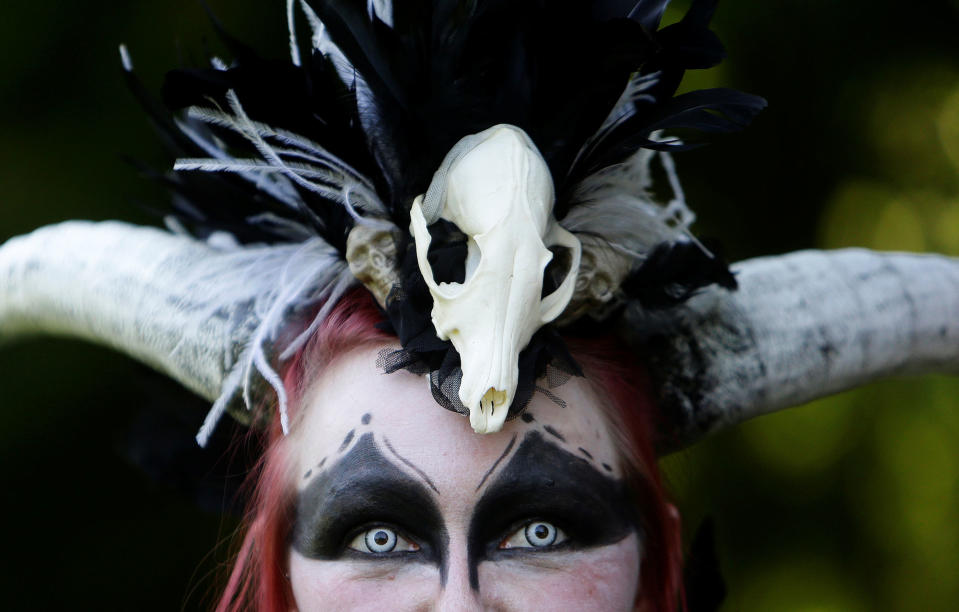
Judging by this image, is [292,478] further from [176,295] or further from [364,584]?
[176,295]

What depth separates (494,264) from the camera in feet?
3.38

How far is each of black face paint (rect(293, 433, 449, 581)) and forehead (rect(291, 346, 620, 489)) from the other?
0.07ft

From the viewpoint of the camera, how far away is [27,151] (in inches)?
Answer: 83.5

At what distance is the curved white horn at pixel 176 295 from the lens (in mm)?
1272

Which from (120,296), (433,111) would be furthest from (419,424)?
(120,296)

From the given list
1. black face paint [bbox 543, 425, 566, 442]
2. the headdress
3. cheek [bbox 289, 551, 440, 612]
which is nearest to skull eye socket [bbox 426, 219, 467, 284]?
the headdress

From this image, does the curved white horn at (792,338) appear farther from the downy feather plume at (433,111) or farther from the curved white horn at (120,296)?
the curved white horn at (120,296)

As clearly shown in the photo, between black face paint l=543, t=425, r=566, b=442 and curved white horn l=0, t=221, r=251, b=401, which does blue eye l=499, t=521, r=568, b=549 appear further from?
curved white horn l=0, t=221, r=251, b=401

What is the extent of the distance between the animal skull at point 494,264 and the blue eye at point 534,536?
0.16 metres

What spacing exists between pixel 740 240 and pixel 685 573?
988mm

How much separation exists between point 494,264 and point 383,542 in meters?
0.36

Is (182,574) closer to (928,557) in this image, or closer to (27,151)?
(27,151)

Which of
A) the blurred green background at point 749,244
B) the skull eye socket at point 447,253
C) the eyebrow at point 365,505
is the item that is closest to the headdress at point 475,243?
the skull eye socket at point 447,253

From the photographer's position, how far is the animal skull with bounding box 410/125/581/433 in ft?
3.35
